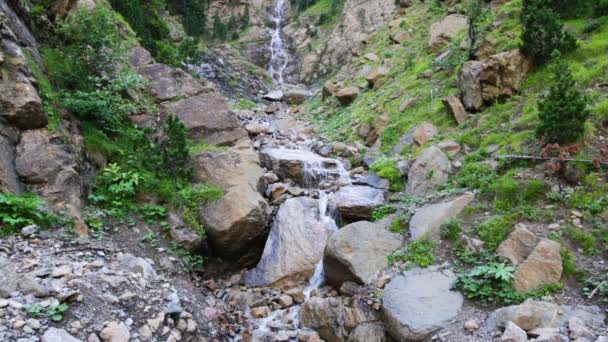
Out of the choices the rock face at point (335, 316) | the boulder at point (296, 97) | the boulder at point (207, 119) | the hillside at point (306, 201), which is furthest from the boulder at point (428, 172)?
the boulder at point (296, 97)

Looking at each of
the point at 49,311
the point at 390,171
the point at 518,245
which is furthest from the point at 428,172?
the point at 49,311

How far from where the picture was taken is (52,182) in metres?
8.45

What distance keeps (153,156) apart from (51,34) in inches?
232

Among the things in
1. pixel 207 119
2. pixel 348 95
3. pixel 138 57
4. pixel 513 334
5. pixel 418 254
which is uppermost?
pixel 138 57

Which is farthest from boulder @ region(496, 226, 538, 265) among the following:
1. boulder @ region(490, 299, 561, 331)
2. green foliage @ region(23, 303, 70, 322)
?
green foliage @ region(23, 303, 70, 322)

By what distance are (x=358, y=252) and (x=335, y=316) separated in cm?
159

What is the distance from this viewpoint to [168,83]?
14797mm

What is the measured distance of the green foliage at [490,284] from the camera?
22.9 ft

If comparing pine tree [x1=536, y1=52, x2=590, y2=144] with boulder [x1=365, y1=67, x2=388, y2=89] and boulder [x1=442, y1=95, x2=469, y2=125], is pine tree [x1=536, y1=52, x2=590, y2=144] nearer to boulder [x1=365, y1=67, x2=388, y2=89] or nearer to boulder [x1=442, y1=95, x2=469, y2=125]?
boulder [x1=442, y1=95, x2=469, y2=125]

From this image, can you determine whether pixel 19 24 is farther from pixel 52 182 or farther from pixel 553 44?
pixel 553 44

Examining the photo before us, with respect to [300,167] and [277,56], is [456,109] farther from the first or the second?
[277,56]

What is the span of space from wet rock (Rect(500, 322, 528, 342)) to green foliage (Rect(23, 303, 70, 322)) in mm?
6726

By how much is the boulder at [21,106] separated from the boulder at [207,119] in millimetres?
4652

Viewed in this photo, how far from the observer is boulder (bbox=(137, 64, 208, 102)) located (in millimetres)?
14328
